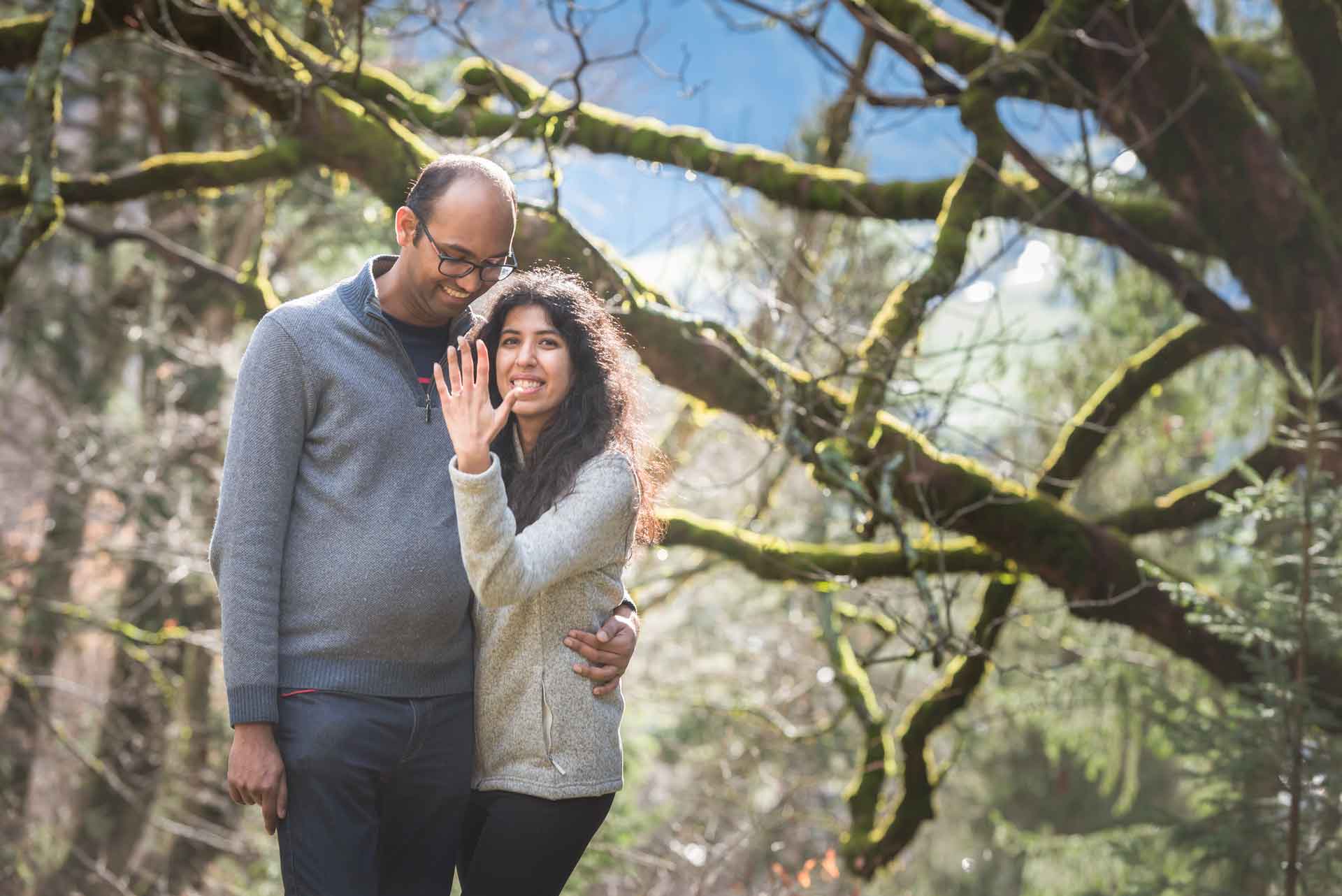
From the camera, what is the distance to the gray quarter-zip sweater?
204 centimetres

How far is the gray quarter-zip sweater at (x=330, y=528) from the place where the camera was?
6.69ft

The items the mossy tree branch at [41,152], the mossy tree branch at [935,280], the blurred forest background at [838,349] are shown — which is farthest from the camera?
the blurred forest background at [838,349]

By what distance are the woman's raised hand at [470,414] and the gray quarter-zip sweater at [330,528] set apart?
0.24m

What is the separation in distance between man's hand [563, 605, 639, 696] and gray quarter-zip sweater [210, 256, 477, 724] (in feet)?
0.73

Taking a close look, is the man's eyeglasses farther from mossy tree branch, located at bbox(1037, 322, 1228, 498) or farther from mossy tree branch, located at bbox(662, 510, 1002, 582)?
mossy tree branch, located at bbox(1037, 322, 1228, 498)

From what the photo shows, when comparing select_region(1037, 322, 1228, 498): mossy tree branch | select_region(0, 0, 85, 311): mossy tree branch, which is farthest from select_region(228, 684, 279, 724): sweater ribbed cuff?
select_region(1037, 322, 1228, 498): mossy tree branch

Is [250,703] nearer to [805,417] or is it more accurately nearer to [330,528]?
[330,528]

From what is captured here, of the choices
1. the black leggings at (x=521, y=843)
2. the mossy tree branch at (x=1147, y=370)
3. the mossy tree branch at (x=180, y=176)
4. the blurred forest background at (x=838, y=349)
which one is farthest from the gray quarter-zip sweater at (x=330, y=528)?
the mossy tree branch at (x=1147, y=370)

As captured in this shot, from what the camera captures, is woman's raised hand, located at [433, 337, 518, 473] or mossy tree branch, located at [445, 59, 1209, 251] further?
mossy tree branch, located at [445, 59, 1209, 251]

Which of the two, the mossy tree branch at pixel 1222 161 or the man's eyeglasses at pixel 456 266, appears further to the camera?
the mossy tree branch at pixel 1222 161

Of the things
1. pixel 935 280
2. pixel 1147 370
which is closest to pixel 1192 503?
pixel 1147 370

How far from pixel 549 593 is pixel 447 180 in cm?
77

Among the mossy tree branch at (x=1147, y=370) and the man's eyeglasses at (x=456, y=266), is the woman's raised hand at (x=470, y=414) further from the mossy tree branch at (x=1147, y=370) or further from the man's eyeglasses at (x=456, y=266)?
the mossy tree branch at (x=1147, y=370)

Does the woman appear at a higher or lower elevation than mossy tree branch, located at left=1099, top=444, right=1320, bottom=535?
lower
